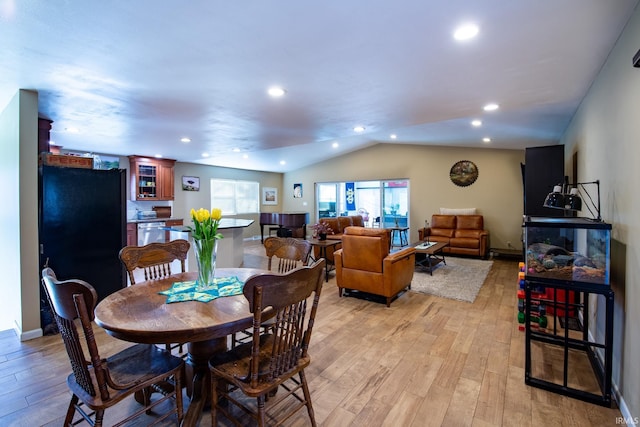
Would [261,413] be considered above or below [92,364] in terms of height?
below

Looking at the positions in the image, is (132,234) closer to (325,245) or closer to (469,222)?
(325,245)

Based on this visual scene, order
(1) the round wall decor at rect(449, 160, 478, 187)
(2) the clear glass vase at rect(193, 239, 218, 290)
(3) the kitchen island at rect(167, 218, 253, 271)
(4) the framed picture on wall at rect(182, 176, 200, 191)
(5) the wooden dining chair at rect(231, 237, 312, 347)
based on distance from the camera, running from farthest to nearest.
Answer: (4) the framed picture on wall at rect(182, 176, 200, 191) → (1) the round wall decor at rect(449, 160, 478, 187) → (3) the kitchen island at rect(167, 218, 253, 271) → (5) the wooden dining chair at rect(231, 237, 312, 347) → (2) the clear glass vase at rect(193, 239, 218, 290)

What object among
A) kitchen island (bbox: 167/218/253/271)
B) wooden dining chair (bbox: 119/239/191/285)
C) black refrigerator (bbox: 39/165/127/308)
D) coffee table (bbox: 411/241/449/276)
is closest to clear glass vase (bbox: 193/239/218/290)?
wooden dining chair (bbox: 119/239/191/285)

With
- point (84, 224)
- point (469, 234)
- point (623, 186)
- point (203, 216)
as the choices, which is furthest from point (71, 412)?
point (469, 234)

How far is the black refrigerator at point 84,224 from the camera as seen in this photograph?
305 centimetres

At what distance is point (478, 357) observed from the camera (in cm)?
258

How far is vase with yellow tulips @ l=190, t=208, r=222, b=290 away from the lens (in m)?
1.95

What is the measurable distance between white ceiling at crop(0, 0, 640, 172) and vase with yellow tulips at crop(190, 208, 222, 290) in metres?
1.10

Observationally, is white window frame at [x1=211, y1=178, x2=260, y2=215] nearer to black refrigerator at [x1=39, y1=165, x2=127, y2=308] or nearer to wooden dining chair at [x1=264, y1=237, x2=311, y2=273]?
black refrigerator at [x1=39, y1=165, x2=127, y2=308]

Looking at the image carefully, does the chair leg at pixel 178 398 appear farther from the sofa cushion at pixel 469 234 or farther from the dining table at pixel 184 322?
the sofa cushion at pixel 469 234

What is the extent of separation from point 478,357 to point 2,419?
3389 mm

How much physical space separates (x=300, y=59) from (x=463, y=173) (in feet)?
22.2

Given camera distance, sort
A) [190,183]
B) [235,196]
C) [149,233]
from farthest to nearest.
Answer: [235,196], [190,183], [149,233]

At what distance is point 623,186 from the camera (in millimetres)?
1902
